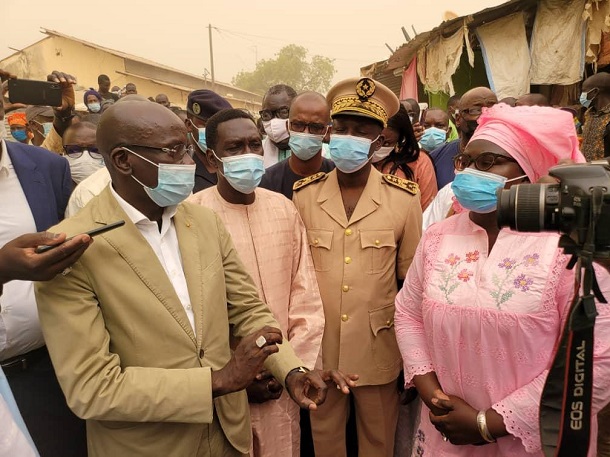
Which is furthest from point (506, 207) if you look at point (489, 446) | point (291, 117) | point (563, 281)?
point (291, 117)

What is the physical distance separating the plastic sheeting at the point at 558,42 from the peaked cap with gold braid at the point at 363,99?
5.03 m

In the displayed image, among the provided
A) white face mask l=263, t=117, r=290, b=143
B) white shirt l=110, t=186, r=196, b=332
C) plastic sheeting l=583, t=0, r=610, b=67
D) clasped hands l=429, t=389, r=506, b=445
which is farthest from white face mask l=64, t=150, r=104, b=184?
plastic sheeting l=583, t=0, r=610, b=67

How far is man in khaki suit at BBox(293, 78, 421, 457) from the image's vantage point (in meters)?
2.47

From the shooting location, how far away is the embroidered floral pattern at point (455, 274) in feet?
5.99

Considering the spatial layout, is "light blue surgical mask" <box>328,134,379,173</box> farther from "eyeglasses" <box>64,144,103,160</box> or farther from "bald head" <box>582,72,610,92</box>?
"bald head" <box>582,72,610,92</box>

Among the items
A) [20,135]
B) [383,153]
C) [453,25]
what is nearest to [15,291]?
[383,153]

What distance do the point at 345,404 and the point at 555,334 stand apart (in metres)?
1.28

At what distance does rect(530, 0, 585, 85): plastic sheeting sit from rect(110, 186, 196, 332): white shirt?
662cm

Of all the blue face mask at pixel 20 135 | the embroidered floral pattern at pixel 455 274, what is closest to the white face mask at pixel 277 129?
the embroidered floral pattern at pixel 455 274

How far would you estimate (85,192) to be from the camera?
92.4 inches

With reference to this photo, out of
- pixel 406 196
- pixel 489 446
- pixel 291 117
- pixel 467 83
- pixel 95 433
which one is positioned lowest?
pixel 489 446

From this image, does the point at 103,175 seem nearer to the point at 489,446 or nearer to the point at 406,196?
the point at 406,196

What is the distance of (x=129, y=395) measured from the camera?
142cm

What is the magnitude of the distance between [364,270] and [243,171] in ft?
2.75
